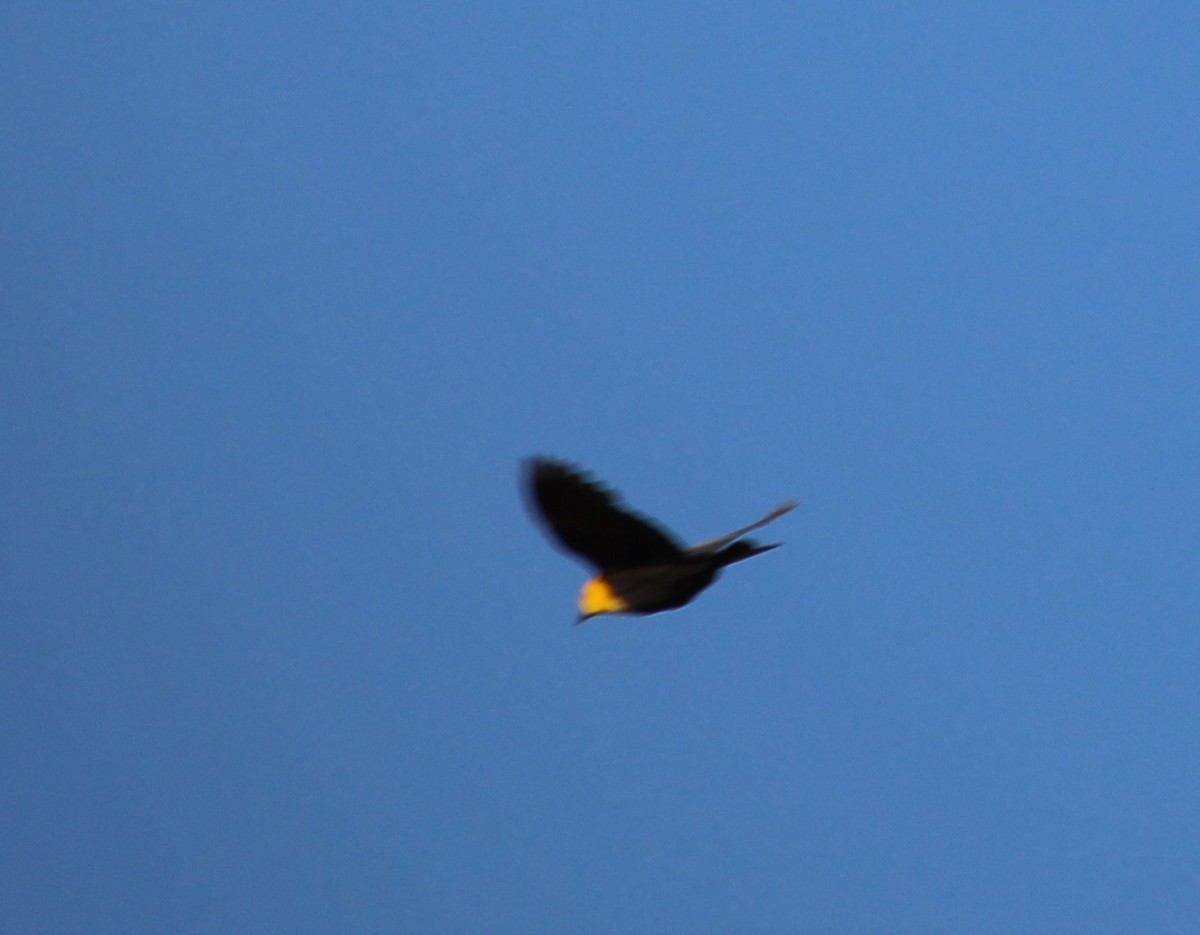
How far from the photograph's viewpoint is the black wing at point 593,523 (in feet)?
20.3

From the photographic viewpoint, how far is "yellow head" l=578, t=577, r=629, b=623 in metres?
6.58

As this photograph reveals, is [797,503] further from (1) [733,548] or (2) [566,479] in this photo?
(2) [566,479]

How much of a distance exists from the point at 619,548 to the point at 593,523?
186mm

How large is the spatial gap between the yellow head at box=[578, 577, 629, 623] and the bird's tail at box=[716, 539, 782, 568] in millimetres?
443

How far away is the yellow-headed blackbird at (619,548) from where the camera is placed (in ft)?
20.4

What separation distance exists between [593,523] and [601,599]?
0.41 metres

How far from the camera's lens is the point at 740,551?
6348mm

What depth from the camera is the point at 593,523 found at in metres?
6.32

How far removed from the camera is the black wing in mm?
6191

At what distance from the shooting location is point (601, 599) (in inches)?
260

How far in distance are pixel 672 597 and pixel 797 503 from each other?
0.58 metres

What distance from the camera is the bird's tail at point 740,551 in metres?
6.30

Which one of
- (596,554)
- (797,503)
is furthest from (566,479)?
(797,503)

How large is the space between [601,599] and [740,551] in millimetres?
593
